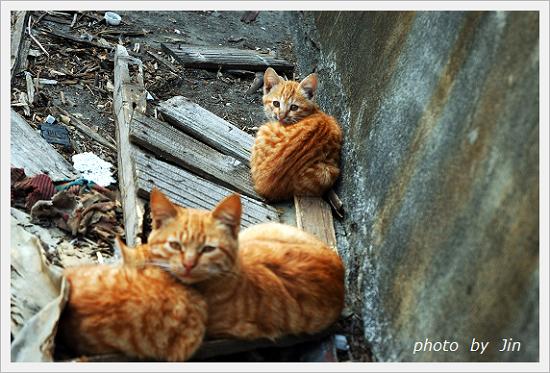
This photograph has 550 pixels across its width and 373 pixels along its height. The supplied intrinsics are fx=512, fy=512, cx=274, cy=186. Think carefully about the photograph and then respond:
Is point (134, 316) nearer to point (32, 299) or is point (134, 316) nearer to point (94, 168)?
point (32, 299)

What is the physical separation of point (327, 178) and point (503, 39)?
2.24 metres

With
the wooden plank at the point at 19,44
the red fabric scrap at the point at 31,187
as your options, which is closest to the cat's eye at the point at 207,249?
the red fabric scrap at the point at 31,187

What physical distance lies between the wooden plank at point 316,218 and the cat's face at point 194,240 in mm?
1479

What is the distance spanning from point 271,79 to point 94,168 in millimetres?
2278

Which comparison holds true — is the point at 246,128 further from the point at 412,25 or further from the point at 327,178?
the point at 412,25

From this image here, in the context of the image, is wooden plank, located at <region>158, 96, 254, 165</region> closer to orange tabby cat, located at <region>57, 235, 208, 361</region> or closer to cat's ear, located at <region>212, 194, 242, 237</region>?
cat's ear, located at <region>212, 194, 242, 237</region>

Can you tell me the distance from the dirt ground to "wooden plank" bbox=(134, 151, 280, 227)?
0.52 meters

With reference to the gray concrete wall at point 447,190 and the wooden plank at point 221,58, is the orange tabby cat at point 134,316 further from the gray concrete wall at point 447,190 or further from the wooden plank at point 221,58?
the wooden plank at point 221,58

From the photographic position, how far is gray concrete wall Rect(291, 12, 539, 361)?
7.89ft

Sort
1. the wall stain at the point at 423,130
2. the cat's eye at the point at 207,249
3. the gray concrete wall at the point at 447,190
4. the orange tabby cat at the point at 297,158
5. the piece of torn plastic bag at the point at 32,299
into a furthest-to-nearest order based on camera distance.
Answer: the orange tabby cat at the point at 297,158 < the wall stain at the point at 423,130 < the cat's eye at the point at 207,249 < the piece of torn plastic bag at the point at 32,299 < the gray concrete wall at the point at 447,190

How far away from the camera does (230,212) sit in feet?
9.73

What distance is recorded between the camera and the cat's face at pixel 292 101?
545 centimetres

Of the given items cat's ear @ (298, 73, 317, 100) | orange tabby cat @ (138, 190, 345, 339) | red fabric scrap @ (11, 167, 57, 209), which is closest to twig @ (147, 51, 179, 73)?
cat's ear @ (298, 73, 317, 100)

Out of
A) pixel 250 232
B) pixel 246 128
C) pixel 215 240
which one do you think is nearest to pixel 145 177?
pixel 250 232
